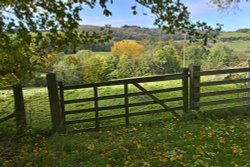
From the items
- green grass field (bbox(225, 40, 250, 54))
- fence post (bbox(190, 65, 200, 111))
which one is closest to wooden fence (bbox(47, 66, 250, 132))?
fence post (bbox(190, 65, 200, 111))

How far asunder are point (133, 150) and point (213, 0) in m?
7.50

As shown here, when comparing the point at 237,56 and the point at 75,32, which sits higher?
the point at 75,32

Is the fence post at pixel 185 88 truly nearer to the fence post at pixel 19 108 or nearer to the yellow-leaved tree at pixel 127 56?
the fence post at pixel 19 108

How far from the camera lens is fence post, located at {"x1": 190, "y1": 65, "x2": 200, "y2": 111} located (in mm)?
8286

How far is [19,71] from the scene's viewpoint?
4.59 m

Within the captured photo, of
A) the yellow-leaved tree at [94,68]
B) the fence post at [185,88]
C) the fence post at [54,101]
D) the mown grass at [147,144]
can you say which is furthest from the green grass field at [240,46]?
the fence post at [54,101]

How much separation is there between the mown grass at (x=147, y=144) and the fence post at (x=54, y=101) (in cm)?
29

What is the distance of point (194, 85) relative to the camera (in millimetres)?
8391

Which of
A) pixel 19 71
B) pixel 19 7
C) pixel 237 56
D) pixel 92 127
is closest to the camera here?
pixel 19 7

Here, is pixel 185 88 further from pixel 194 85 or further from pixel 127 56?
pixel 127 56

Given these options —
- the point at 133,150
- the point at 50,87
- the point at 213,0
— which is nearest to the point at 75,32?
the point at 133,150

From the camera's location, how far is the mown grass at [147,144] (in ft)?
16.5

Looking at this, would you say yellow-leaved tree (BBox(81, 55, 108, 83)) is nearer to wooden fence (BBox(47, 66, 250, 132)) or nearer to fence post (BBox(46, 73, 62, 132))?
wooden fence (BBox(47, 66, 250, 132))

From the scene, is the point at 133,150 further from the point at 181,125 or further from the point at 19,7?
the point at 19,7
